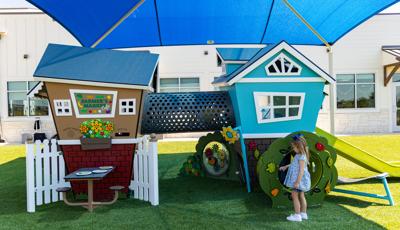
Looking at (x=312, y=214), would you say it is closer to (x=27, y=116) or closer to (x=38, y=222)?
(x=38, y=222)

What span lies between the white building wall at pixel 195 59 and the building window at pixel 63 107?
1112 centimetres

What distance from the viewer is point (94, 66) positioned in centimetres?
574

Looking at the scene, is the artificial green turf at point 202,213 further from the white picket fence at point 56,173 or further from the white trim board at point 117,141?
the white trim board at point 117,141

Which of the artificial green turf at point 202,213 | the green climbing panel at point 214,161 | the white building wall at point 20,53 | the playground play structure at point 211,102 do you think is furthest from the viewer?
the white building wall at point 20,53

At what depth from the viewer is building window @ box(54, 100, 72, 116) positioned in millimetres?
5547

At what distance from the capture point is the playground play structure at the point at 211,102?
17.9 feet

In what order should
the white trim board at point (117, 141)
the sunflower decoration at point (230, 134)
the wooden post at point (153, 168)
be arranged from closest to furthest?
the wooden post at point (153, 168) < the white trim board at point (117, 141) < the sunflower decoration at point (230, 134)

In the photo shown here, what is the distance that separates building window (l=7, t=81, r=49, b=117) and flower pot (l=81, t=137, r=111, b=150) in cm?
1261

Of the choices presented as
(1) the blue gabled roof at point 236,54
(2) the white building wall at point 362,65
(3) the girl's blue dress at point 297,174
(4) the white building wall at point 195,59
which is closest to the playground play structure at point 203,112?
(3) the girl's blue dress at point 297,174

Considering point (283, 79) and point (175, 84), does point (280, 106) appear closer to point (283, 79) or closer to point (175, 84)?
point (283, 79)

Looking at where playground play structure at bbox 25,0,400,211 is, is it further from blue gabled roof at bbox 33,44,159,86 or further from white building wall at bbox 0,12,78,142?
white building wall at bbox 0,12,78,142

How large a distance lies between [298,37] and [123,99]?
5.34 meters

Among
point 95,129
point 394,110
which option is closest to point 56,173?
point 95,129

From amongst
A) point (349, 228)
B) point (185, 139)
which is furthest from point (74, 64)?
point (185, 139)
